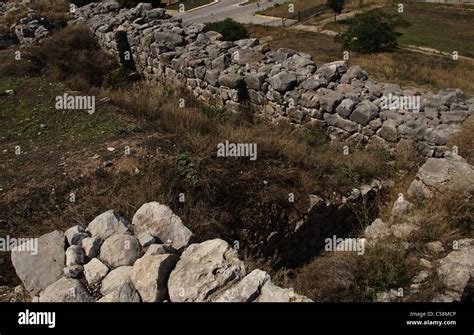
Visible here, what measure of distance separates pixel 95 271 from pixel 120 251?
270mm

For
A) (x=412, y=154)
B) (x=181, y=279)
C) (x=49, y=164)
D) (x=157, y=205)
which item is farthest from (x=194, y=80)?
(x=181, y=279)

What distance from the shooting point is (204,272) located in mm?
3359

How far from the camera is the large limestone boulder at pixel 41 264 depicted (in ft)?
12.3

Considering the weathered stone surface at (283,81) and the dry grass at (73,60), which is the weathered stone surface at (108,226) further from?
the dry grass at (73,60)

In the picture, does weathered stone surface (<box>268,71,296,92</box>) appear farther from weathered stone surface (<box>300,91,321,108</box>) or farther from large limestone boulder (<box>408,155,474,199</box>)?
large limestone boulder (<box>408,155,474,199</box>)

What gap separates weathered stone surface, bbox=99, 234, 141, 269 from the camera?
372 cm

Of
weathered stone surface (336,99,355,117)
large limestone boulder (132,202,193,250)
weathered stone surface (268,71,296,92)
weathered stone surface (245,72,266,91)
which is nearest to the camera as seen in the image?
large limestone boulder (132,202,193,250)

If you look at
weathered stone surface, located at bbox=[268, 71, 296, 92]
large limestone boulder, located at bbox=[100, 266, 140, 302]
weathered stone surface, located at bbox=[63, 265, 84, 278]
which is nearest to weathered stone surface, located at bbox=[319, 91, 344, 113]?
weathered stone surface, located at bbox=[268, 71, 296, 92]

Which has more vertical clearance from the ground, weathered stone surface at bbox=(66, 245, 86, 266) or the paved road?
the paved road

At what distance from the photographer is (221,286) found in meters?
3.28

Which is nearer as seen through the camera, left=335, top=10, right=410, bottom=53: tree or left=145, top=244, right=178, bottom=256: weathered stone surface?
left=145, top=244, right=178, bottom=256: weathered stone surface

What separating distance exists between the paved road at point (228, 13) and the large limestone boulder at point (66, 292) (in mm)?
33462

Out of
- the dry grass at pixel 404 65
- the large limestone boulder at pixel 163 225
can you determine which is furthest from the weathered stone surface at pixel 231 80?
the dry grass at pixel 404 65

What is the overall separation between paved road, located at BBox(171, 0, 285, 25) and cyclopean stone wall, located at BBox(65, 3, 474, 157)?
1004 inches
